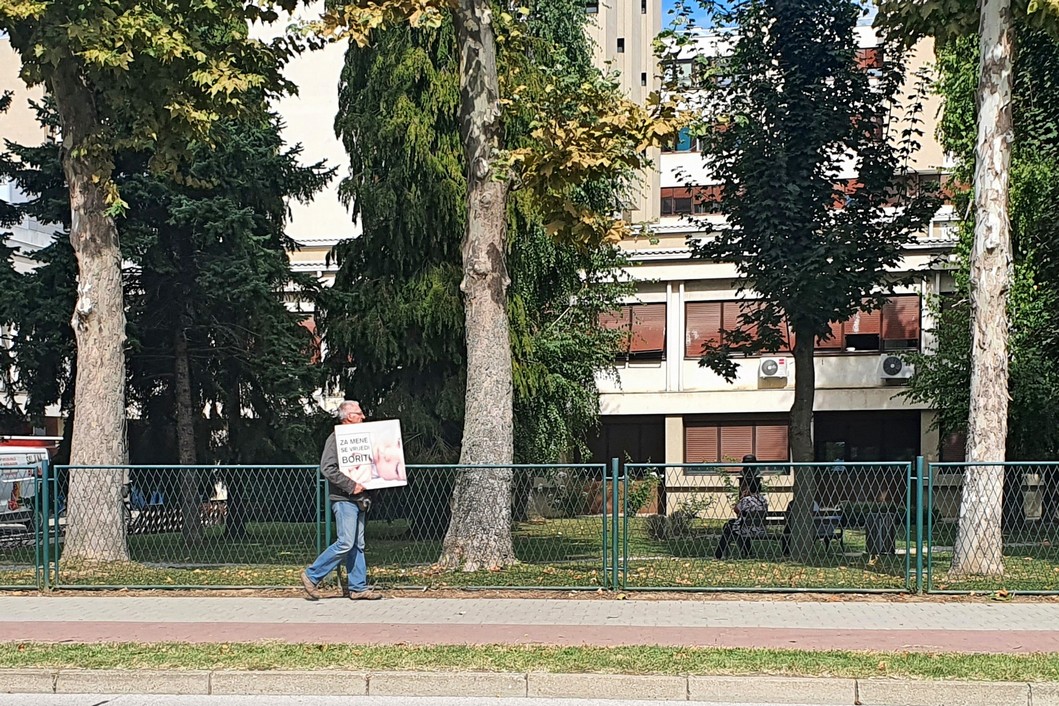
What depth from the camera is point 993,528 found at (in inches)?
545

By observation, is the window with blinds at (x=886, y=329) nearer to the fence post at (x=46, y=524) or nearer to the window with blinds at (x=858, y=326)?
the window with blinds at (x=858, y=326)

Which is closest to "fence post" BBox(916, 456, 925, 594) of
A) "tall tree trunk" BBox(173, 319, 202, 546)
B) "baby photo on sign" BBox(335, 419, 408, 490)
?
"baby photo on sign" BBox(335, 419, 408, 490)

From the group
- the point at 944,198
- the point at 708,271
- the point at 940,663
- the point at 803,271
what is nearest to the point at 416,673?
the point at 940,663

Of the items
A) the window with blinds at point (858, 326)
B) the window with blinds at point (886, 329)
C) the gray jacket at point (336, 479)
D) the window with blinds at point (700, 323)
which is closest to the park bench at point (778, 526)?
the gray jacket at point (336, 479)

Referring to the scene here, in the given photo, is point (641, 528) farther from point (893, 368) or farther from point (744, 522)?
point (893, 368)

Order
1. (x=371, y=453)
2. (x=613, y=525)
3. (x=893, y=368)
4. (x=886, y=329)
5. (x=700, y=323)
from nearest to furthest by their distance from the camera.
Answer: (x=371, y=453)
(x=613, y=525)
(x=893, y=368)
(x=886, y=329)
(x=700, y=323)

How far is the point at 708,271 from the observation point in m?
38.5

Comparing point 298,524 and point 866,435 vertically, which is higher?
point 866,435

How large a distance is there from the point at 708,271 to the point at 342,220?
14353mm

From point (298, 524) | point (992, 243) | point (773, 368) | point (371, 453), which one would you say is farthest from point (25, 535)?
point (773, 368)

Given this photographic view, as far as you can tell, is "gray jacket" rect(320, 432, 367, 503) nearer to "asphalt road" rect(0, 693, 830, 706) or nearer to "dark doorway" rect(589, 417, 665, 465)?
"asphalt road" rect(0, 693, 830, 706)

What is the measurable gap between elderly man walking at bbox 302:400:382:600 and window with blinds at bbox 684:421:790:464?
2704 centimetres

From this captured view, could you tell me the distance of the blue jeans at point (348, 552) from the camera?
41.1ft

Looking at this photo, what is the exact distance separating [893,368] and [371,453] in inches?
1095
